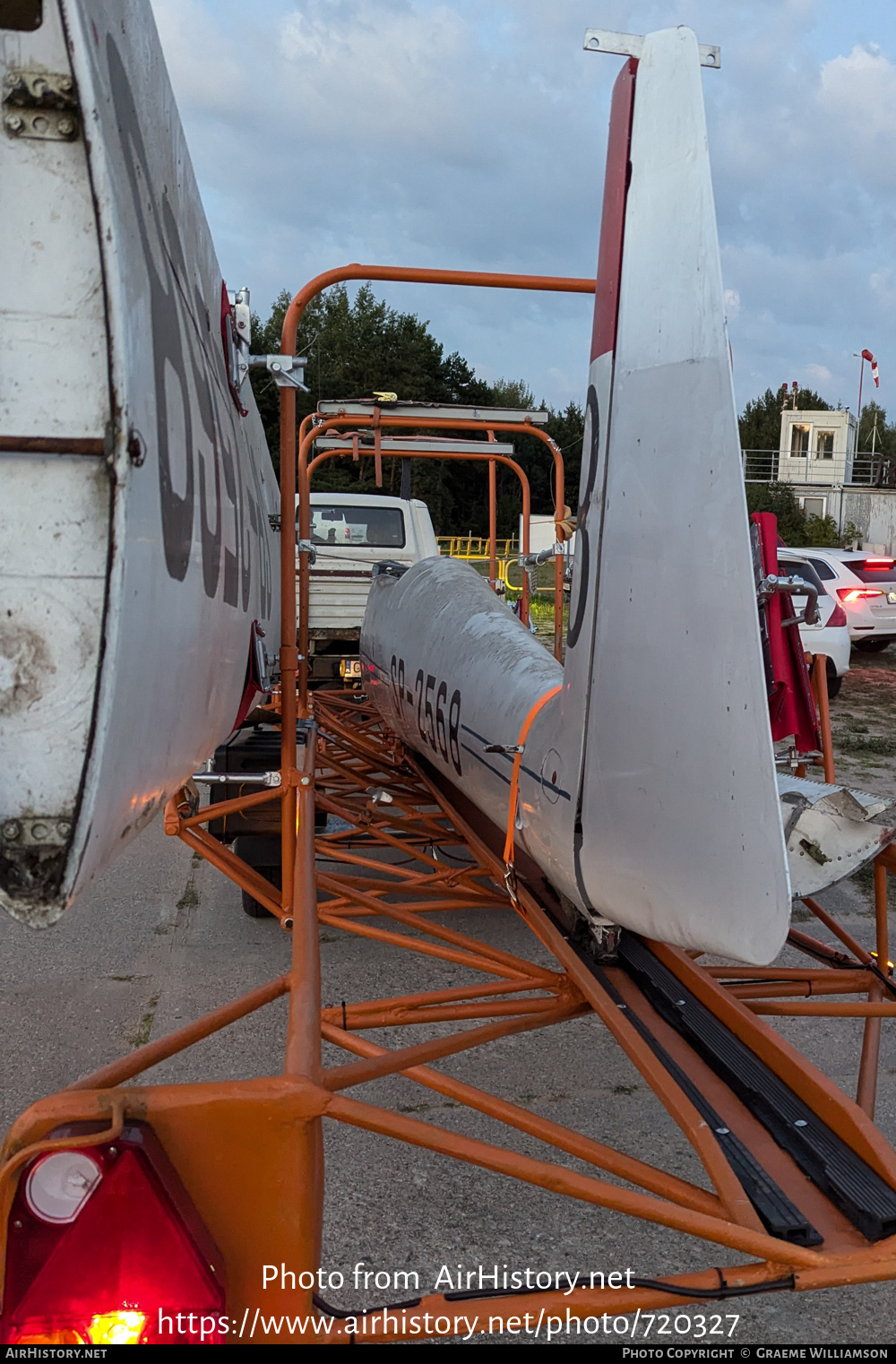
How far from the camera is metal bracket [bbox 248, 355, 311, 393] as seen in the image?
299 cm

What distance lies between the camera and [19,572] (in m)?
1.31

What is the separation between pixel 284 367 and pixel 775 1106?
8.14 feet

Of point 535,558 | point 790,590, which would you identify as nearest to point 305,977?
point 790,590

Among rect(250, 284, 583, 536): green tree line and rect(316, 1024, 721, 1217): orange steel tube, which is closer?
rect(316, 1024, 721, 1217): orange steel tube

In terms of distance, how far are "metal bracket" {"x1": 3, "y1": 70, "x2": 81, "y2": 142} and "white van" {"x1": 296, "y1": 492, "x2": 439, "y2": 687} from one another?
22.7ft

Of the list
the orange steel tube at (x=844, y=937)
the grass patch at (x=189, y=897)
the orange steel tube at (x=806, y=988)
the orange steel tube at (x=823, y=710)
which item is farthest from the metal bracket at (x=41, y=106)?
the grass patch at (x=189, y=897)

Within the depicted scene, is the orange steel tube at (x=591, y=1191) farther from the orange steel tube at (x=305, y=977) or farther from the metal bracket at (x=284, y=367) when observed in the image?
Result: the metal bracket at (x=284, y=367)

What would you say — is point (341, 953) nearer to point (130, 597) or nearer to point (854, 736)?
point (130, 597)

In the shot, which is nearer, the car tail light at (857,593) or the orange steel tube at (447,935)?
the orange steel tube at (447,935)

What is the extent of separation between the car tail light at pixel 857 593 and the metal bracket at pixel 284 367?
1227 centimetres

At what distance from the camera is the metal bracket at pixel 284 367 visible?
2986 millimetres

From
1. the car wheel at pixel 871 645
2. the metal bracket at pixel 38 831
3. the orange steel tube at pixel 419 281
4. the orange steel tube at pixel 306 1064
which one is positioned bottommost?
the car wheel at pixel 871 645

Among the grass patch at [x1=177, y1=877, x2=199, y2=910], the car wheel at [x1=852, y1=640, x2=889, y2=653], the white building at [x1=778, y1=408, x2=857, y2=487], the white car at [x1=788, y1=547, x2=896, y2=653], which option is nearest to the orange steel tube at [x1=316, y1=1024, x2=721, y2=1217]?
the grass patch at [x1=177, y1=877, x2=199, y2=910]

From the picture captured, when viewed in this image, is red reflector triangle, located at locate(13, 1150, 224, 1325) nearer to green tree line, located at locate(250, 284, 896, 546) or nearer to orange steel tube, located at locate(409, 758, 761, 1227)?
orange steel tube, located at locate(409, 758, 761, 1227)
